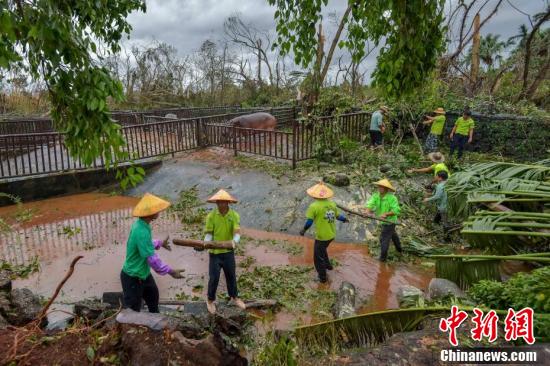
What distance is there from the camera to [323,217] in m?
5.91

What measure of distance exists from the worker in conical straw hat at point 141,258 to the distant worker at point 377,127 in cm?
828

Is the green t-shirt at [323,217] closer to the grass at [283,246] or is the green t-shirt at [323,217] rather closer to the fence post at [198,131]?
the grass at [283,246]

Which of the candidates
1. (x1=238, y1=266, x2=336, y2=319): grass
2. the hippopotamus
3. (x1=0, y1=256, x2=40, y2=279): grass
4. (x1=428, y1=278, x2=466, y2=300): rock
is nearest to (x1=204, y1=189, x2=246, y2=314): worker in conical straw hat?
(x1=238, y1=266, x2=336, y2=319): grass

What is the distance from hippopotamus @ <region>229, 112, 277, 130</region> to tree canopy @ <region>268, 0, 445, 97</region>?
35.9ft

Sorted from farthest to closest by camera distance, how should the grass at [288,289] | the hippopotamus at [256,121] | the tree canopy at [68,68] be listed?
the hippopotamus at [256,121] → the grass at [288,289] → the tree canopy at [68,68]

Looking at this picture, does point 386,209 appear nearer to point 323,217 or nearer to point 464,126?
point 323,217

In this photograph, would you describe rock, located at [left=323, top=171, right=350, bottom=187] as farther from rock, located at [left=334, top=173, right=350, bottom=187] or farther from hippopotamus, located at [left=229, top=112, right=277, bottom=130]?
hippopotamus, located at [left=229, top=112, right=277, bottom=130]

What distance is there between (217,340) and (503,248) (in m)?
3.18

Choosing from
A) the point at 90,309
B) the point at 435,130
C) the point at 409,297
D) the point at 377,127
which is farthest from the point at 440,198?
the point at 90,309

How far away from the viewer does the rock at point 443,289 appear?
4492 mm

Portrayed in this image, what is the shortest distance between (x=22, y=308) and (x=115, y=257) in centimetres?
255

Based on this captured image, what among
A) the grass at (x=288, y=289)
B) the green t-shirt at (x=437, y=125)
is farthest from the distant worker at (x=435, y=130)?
the grass at (x=288, y=289)

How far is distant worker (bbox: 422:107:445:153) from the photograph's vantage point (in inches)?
440

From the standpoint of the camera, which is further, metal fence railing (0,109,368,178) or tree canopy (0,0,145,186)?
metal fence railing (0,109,368,178)
